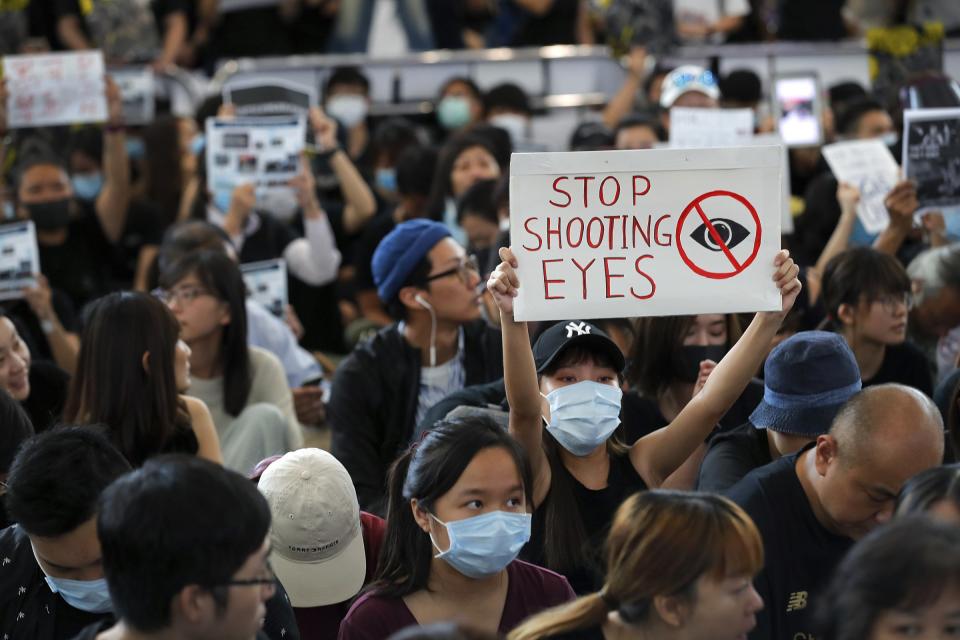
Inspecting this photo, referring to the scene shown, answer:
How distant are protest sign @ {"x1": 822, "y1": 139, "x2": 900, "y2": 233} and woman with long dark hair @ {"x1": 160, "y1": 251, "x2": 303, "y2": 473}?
10.0 feet

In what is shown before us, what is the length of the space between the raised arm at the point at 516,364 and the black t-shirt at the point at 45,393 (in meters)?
2.32

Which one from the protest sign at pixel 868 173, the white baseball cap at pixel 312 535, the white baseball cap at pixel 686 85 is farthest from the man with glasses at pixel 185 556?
the white baseball cap at pixel 686 85

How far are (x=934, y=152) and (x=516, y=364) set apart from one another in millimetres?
3599

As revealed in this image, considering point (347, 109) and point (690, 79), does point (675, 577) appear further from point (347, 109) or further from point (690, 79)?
point (347, 109)

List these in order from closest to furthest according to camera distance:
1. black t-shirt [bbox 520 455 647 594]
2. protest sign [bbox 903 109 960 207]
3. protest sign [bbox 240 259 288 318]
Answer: black t-shirt [bbox 520 455 647 594]
protest sign [bbox 903 109 960 207]
protest sign [bbox 240 259 288 318]

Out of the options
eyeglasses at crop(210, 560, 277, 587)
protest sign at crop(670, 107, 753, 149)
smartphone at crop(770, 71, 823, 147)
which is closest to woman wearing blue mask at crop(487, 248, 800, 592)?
eyeglasses at crop(210, 560, 277, 587)

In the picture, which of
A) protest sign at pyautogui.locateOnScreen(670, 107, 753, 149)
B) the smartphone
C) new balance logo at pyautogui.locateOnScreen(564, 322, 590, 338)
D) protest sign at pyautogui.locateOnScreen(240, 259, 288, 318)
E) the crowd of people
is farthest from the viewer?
the smartphone

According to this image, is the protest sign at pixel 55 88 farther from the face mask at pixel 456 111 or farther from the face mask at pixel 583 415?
the face mask at pixel 583 415

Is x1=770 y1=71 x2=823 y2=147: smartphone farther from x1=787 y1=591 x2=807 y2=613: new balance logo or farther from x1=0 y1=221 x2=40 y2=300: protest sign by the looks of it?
x1=787 y1=591 x2=807 y2=613: new balance logo

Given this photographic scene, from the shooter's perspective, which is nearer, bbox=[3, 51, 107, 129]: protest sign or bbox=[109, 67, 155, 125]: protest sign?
bbox=[3, 51, 107, 129]: protest sign

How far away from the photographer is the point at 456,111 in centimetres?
1118

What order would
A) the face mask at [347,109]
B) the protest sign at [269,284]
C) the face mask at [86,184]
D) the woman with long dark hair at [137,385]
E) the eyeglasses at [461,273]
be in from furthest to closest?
the face mask at [347,109] → the face mask at [86,184] → the protest sign at [269,284] → the eyeglasses at [461,273] → the woman with long dark hair at [137,385]

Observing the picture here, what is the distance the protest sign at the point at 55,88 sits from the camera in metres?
9.29

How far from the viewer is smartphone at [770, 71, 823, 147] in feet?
32.8
